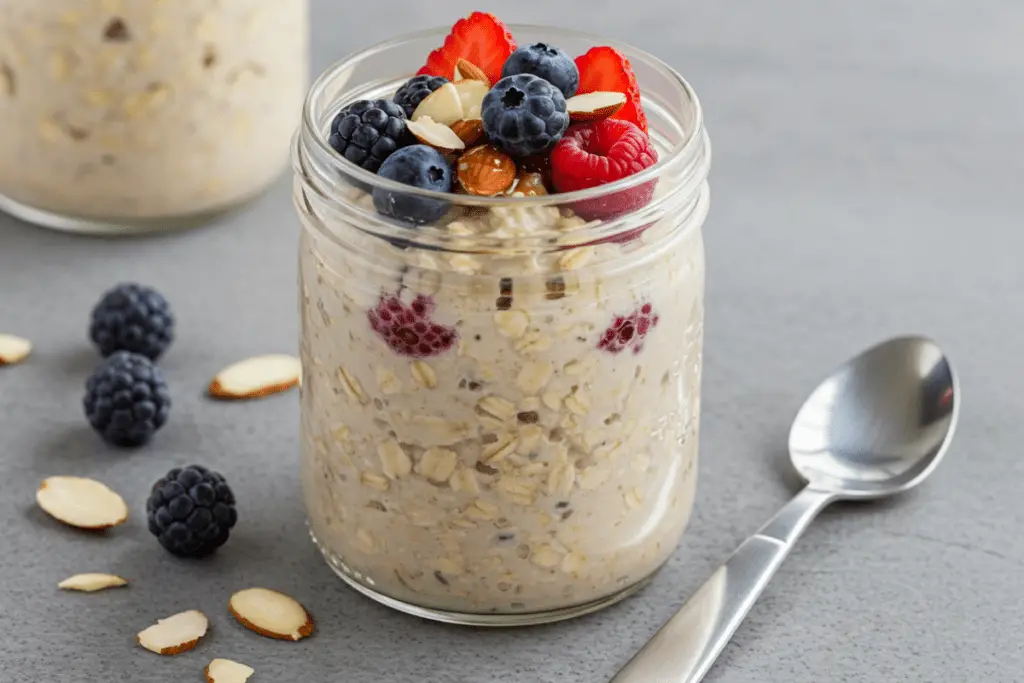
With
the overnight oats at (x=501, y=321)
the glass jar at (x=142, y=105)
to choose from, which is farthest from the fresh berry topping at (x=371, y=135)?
the glass jar at (x=142, y=105)

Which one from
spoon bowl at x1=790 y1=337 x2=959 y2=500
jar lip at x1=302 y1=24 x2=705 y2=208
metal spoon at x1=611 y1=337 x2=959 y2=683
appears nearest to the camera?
jar lip at x1=302 y1=24 x2=705 y2=208

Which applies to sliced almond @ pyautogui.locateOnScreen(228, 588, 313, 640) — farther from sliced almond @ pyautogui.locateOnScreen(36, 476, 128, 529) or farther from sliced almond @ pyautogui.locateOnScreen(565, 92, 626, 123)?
sliced almond @ pyautogui.locateOnScreen(565, 92, 626, 123)

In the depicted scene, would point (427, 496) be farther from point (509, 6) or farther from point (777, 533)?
point (509, 6)

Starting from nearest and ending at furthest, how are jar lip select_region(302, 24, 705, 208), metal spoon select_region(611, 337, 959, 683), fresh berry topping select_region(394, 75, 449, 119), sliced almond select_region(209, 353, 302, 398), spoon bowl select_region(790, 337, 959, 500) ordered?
jar lip select_region(302, 24, 705, 208) < fresh berry topping select_region(394, 75, 449, 119) < metal spoon select_region(611, 337, 959, 683) < spoon bowl select_region(790, 337, 959, 500) < sliced almond select_region(209, 353, 302, 398)

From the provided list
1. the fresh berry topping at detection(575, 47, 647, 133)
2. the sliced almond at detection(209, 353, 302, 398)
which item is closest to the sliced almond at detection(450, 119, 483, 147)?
the fresh berry topping at detection(575, 47, 647, 133)

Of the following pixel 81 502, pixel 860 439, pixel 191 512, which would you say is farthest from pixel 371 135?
pixel 860 439

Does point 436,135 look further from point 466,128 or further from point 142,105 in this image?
point 142,105
